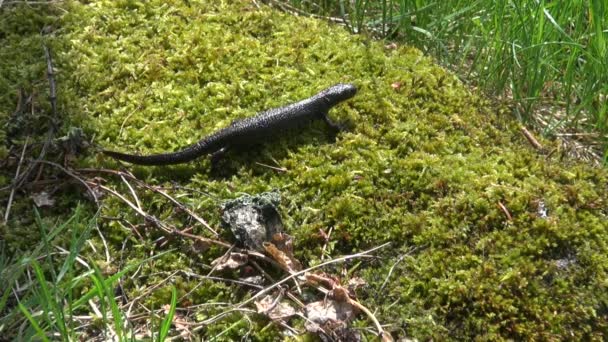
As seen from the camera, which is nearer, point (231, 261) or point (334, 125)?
point (231, 261)

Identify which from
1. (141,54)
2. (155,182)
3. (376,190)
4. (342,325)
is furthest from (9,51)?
(342,325)

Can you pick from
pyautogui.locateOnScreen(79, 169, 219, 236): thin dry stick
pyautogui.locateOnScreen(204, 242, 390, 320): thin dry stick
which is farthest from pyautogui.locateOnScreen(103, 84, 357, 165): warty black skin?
pyautogui.locateOnScreen(204, 242, 390, 320): thin dry stick

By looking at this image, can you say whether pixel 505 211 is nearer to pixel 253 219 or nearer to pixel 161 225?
pixel 253 219

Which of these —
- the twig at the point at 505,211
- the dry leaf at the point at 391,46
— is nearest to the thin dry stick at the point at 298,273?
the twig at the point at 505,211

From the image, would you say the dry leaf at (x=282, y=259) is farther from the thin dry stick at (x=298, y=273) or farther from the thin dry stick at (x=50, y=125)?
the thin dry stick at (x=50, y=125)

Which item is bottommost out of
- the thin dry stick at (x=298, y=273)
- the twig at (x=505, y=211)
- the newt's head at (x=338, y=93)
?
the thin dry stick at (x=298, y=273)

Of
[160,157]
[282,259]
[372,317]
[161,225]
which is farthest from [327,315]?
[160,157]
